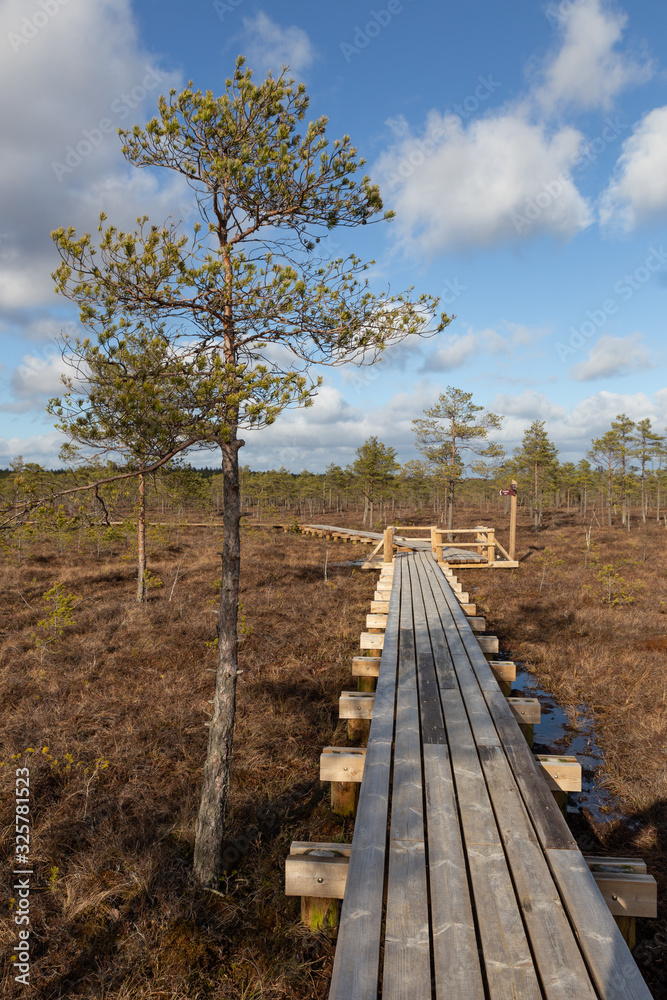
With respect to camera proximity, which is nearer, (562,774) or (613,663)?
(562,774)

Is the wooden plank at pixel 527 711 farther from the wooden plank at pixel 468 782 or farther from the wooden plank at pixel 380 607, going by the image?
the wooden plank at pixel 380 607

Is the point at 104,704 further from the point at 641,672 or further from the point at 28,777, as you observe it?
the point at 641,672

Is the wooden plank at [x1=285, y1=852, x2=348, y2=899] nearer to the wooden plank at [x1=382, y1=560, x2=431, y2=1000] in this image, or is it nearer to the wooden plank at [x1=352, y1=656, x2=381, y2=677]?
the wooden plank at [x1=382, y1=560, x2=431, y2=1000]

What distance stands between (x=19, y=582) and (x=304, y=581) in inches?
425

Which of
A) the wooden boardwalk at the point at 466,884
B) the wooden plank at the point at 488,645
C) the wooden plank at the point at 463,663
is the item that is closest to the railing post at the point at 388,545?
the wooden plank at the point at 463,663

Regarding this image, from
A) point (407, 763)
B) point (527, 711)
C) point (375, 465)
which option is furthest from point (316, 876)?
point (375, 465)

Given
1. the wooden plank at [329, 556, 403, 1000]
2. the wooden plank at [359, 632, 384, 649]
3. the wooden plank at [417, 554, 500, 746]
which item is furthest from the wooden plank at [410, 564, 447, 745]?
the wooden plank at [359, 632, 384, 649]

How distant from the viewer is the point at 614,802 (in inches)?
237

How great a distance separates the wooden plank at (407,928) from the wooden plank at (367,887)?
0.06 metres

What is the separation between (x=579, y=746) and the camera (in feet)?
24.2

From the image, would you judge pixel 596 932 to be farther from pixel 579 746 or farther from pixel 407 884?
pixel 579 746

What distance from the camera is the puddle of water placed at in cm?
591

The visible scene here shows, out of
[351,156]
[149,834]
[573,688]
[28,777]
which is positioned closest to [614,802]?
[573,688]

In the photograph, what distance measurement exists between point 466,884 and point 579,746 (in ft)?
19.4
